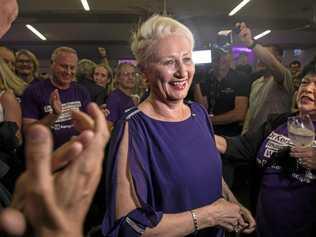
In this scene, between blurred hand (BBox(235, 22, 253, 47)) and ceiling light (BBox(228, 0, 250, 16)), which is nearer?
blurred hand (BBox(235, 22, 253, 47))

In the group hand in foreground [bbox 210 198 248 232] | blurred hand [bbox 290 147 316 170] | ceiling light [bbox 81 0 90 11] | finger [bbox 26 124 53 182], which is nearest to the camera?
finger [bbox 26 124 53 182]

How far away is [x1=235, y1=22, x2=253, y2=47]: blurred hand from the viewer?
86.9 inches

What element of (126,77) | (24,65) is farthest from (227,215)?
(24,65)

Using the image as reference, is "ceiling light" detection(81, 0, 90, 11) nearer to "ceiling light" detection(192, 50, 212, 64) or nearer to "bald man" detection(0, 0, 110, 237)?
"ceiling light" detection(192, 50, 212, 64)

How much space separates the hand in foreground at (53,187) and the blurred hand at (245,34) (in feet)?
6.34

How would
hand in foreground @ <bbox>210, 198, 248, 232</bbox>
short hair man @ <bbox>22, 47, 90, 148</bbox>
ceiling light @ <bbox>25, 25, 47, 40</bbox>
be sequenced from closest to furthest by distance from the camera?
hand in foreground @ <bbox>210, 198, 248, 232</bbox>
short hair man @ <bbox>22, 47, 90, 148</bbox>
ceiling light @ <bbox>25, 25, 47, 40</bbox>

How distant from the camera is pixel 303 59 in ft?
44.5

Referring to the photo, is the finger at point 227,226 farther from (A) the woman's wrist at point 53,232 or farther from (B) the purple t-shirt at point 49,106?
(B) the purple t-shirt at point 49,106

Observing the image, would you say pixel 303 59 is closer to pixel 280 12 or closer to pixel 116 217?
pixel 280 12

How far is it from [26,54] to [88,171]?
2.49 metres

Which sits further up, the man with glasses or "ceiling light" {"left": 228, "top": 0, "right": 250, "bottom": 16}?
"ceiling light" {"left": 228, "top": 0, "right": 250, "bottom": 16}

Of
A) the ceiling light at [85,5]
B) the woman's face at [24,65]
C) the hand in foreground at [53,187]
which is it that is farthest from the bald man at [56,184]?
the ceiling light at [85,5]

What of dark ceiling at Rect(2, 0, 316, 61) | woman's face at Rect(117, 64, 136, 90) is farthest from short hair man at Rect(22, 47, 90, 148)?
dark ceiling at Rect(2, 0, 316, 61)

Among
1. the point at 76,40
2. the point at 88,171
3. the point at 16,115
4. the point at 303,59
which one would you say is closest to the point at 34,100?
the point at 16,115
